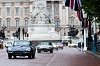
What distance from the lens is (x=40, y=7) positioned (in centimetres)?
8806

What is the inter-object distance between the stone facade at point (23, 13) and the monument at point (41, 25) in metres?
63.1

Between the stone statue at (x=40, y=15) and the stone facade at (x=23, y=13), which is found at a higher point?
the stone facade at (x=23, y=13)

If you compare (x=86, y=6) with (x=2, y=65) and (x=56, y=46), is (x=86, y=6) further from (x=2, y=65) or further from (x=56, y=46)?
(x=56, y=46)

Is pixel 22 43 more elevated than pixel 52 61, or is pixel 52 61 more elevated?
pixel 22 43

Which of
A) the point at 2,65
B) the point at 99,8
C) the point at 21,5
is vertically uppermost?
the point at 21,5

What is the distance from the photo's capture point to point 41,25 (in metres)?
88.6

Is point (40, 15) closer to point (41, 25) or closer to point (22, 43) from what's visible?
point (41, 25)

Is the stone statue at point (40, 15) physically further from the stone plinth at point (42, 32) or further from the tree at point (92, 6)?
the tree at point (92, 6)

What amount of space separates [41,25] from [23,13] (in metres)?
69.5

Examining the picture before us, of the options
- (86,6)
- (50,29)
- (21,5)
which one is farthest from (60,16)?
(86,6)

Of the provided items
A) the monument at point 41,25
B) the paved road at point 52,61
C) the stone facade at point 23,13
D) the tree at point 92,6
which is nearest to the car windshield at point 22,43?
the paved road at point 52,61

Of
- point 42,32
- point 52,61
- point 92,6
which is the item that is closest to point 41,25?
point 42,32

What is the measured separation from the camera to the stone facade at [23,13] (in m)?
154

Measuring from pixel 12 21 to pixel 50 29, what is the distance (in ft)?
222
